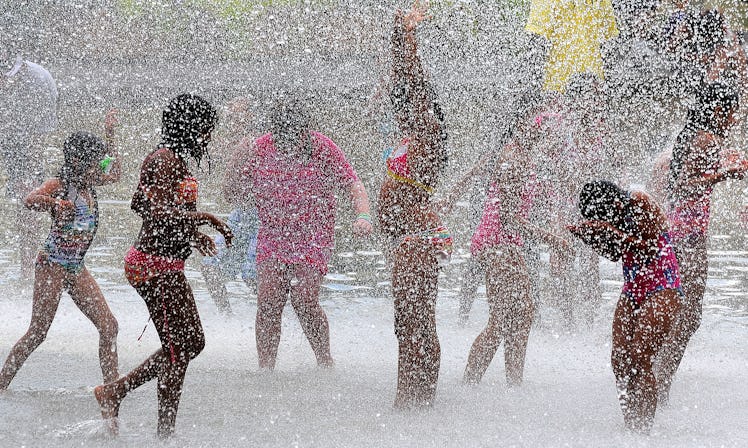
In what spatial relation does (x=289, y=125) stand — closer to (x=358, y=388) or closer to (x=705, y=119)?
(x=358, y=388)

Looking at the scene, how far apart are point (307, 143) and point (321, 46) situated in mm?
14253

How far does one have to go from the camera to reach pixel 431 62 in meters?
14.6

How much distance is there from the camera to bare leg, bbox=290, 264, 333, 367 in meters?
5.59

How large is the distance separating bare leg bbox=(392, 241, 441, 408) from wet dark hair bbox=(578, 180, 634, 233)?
2.76 ft

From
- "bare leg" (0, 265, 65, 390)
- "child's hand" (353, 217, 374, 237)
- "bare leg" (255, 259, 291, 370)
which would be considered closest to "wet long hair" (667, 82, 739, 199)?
"child's hand" (353, 217, 374, 237)

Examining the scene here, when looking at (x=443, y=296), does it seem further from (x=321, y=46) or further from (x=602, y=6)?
(x=321, y=46)

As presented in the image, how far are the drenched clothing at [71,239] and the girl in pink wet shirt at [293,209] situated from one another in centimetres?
103

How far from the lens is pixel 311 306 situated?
5.63 metres

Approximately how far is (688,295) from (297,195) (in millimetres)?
2199

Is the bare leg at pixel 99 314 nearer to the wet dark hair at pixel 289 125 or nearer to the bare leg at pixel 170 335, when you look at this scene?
the bare leg at pixel 170 335

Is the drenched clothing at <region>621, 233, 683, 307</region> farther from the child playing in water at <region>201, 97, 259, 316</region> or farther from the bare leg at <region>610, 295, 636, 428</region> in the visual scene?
the child playing in water at <region>201, 97, 259, 316</region>

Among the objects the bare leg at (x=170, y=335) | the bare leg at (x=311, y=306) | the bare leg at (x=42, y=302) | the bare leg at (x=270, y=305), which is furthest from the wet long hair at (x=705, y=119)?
the bare leg at (x=42, y=302)

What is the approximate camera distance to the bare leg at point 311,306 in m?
5.59

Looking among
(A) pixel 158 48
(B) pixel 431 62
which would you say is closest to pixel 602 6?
(B) pixel 431 62
